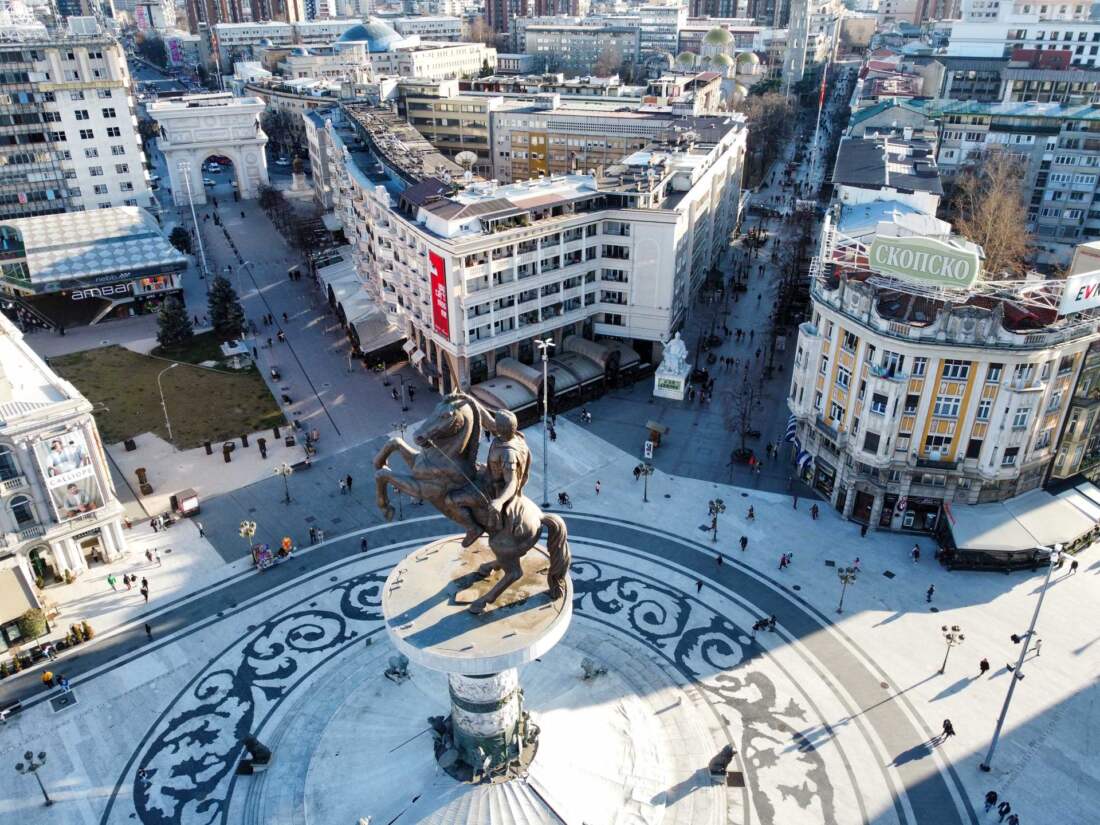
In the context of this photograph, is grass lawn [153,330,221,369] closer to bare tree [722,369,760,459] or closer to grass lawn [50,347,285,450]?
grass lawn [50,347,285,450]

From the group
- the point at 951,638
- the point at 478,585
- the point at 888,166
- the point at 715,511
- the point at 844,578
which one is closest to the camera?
the point at 478,585

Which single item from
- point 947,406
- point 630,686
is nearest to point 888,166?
point 947,406

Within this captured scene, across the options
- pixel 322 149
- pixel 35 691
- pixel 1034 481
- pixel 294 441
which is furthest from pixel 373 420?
pixel 322 149

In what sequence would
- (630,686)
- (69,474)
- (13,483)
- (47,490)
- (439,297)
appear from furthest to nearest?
1. (439,297)
2. (69,474)
3. (47,490)
4. (13,483)
5. (630,686)

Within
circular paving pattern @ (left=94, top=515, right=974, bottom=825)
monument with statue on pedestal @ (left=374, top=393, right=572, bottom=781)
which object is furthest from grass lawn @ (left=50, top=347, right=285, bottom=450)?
monument with statue on pedestal @ (left=374, top=393, right=572, bottom=781)

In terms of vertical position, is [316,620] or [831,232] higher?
[831,232]

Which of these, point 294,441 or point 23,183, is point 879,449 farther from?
point 23,183

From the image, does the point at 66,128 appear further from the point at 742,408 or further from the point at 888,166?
the point at 888,166
